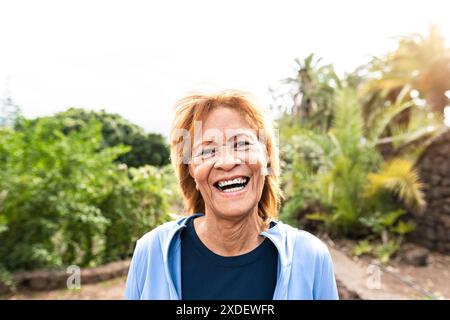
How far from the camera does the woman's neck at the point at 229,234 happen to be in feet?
3.88

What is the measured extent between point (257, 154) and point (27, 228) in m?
4.22

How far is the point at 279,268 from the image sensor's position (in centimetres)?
110

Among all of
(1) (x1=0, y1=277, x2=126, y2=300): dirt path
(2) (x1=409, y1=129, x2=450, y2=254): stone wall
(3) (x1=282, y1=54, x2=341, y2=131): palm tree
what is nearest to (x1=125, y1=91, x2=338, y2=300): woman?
(1) (x1=0, y1=277, x2=126, y2=300): dirt path

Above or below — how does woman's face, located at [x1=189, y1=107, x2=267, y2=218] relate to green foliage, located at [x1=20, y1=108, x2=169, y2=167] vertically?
below

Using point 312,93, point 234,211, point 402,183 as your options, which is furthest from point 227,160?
point 312,93

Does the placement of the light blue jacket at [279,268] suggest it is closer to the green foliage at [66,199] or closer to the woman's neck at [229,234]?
the woman's neck at [229,234]

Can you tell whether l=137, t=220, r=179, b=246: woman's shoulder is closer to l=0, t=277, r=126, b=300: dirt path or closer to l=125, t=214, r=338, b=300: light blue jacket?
l=125, t=214, r=338, b=300: light blue jacket

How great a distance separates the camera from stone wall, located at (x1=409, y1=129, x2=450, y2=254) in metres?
6.59

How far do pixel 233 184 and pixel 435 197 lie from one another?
6.69m

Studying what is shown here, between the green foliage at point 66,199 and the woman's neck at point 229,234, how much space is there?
3681 mm

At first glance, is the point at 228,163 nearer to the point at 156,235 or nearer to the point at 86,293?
the point at 156,235

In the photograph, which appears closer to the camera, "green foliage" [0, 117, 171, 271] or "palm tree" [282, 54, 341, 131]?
"green foliage" [0, 117, 171, 271]

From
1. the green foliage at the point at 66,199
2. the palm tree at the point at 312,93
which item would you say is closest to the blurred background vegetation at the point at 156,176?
the green foliage at the point at 66,199

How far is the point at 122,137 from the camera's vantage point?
7.00m
